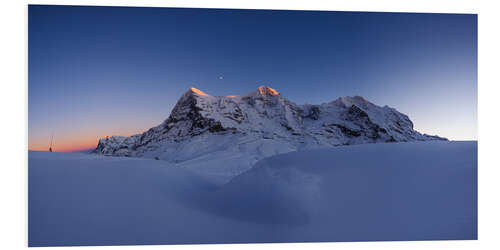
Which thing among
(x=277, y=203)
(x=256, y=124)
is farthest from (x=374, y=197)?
(x=256, y=124)

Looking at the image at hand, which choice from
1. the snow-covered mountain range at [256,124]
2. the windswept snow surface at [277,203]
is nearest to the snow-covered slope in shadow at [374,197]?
the windswept snow surface at [277,203]

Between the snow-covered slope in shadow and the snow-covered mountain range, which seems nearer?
the snow-covered slope in shadow

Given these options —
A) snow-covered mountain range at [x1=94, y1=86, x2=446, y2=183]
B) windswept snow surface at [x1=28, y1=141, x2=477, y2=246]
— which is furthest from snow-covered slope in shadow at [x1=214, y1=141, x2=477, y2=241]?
snow-covered mountain range at [x1=94, y1=86, x2=446, y2=183]

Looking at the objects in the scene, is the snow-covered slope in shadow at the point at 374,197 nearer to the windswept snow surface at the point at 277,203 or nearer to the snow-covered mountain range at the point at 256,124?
the windswept snow surface at the point at 277,203

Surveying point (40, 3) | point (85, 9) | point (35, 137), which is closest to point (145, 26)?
point (85, 9)

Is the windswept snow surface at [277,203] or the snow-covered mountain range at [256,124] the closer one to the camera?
the windswept snow surface at [277,203]

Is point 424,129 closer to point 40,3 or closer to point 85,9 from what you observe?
point 85,9

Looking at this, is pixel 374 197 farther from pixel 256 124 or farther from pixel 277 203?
pixel 256 124

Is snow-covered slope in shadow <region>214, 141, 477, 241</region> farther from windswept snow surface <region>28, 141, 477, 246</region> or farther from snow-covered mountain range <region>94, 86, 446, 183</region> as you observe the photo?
snow-covered mountain range <region>94, 86, 446, 183</region>
